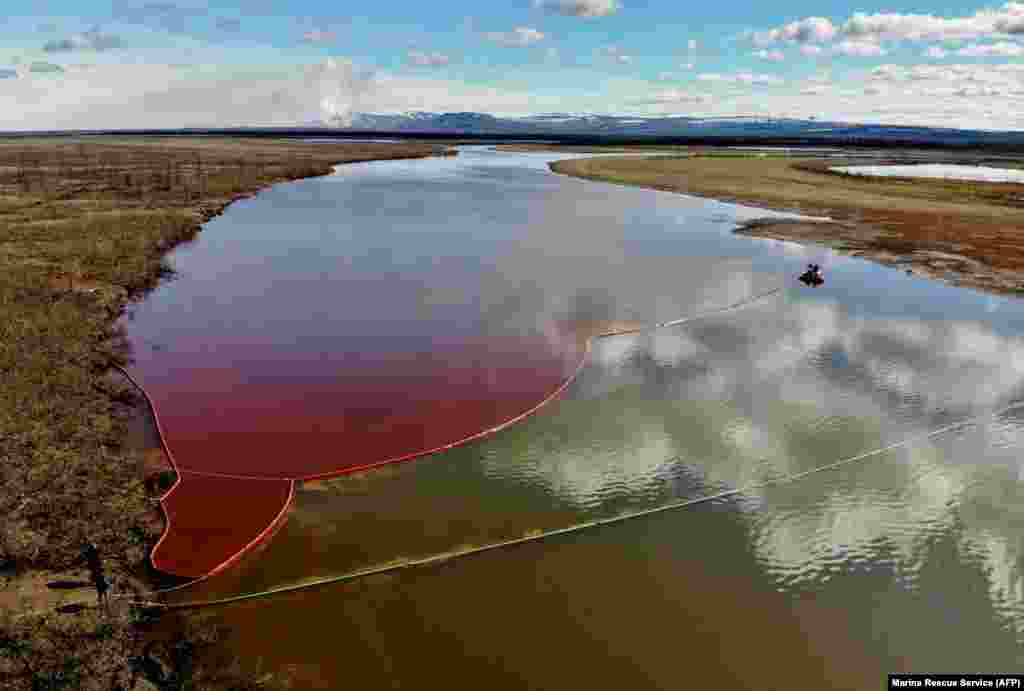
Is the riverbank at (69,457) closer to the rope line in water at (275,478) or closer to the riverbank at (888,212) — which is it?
the rope line in water at (275,478)

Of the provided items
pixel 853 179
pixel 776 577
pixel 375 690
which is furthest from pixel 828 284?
pixel 853 179

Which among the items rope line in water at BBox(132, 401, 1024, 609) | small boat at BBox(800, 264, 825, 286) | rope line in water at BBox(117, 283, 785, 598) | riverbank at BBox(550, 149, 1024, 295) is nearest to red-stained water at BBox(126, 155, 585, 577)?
rope line in water at BBox(117, 283, 785, 598)

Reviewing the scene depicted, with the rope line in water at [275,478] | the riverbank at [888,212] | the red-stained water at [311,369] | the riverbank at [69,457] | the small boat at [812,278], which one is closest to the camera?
the riverbank at [69,457]

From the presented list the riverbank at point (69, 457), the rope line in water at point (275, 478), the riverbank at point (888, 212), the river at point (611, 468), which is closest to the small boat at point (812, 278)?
the river at point (611, 468)

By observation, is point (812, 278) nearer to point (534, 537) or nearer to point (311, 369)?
point (311, 369)

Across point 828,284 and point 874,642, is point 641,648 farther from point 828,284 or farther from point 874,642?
point 828,284

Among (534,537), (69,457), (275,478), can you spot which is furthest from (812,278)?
(69,457)

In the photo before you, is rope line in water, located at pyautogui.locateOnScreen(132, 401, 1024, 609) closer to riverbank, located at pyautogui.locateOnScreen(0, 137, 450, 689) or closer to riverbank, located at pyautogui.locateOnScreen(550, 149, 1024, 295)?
riverbank, located at pyautogui.locateOnScreen(0, 137, 450, 689)
